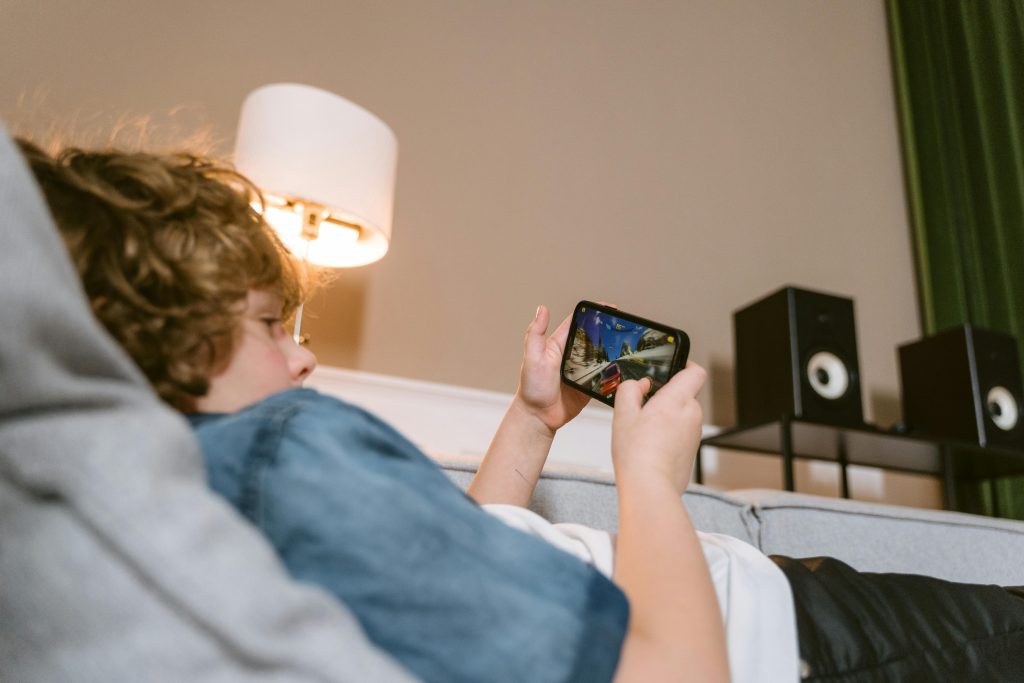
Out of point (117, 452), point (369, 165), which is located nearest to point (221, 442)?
point (117, 452)

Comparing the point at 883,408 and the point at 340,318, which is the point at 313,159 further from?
the point at 883,408

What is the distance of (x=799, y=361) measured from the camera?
1.94m

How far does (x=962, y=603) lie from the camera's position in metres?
0.81

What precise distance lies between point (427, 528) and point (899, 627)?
522 millimetres

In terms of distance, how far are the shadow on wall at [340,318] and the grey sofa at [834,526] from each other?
3.07ft

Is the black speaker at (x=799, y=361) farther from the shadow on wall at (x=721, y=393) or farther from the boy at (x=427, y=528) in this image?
the boy at (x=427, y=528)

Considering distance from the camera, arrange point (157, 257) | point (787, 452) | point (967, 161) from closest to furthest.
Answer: point (157, 257) → point (787, 452) → point (967, 161)

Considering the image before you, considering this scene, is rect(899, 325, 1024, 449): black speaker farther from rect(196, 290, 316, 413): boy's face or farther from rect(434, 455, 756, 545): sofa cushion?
rect(196, 290, 316, 413): boy's face

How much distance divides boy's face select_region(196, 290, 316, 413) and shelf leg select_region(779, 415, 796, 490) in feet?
4.66

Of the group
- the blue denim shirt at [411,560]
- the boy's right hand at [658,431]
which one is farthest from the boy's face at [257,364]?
the boy's right hand at [658,431]

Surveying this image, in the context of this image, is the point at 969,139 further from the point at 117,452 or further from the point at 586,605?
the point at 117,452

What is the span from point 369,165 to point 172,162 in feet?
2.74

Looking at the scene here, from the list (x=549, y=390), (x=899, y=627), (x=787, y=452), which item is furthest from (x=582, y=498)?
(x=787, y=452)

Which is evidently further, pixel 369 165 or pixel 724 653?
pixel 369 165
